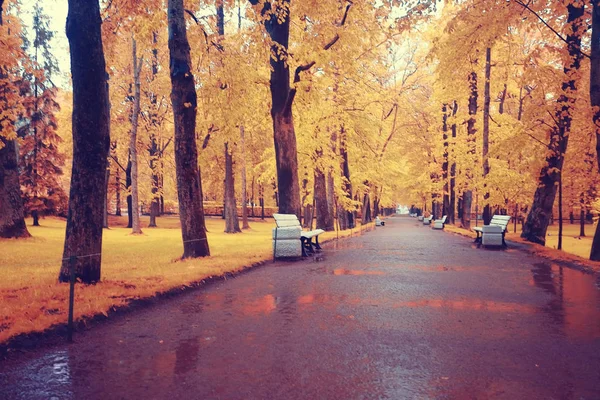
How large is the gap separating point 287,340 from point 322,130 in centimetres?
2220

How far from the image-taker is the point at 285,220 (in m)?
13.6

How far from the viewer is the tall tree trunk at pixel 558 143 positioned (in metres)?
14.7

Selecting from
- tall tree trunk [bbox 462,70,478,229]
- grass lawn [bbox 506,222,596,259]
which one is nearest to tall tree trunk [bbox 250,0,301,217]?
grass lawn [bbox 506,222,596,259]

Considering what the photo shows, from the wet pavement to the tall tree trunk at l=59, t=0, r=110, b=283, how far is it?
1823 millimetres

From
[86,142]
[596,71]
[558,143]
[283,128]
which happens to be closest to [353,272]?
[86,142]

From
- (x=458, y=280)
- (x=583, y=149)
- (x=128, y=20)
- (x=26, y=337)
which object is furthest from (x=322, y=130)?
(x=26, y=337)

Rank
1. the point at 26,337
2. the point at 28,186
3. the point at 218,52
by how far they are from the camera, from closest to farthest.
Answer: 1. the point at 26,337
2. the point at 218,52
3. the point at 28,186

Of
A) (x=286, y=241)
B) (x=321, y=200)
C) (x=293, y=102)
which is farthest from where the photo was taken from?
(x=321, y=200)

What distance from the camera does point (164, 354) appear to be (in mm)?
4645

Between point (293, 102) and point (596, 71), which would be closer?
point (596, 71)

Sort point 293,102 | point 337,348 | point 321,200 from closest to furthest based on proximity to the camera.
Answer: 1. point 337,348
2. point 293,102
3. point 321,200

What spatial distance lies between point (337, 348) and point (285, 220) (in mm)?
8927

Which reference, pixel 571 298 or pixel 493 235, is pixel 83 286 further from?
pixel 493 235

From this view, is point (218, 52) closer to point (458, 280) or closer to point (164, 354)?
point (458, 280)
